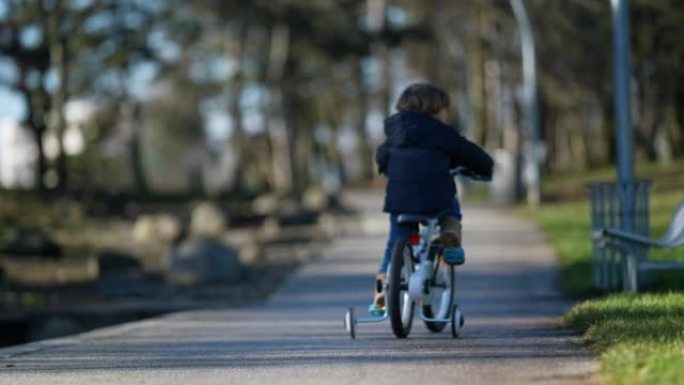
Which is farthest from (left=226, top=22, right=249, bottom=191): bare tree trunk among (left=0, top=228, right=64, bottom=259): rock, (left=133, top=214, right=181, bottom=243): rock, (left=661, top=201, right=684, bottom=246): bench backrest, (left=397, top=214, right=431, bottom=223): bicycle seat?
(left=397, top=214, right=431, bottom=223): bicycle seat

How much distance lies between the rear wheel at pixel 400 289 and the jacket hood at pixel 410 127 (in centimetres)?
66

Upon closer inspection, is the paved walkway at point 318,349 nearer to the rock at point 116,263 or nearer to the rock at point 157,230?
the rock at point 116,263

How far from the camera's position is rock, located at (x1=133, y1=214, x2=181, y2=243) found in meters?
34.2

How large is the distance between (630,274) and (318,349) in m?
→ 4.92

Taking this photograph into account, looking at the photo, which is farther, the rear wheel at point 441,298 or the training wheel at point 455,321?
the rear wheel at point 441,298

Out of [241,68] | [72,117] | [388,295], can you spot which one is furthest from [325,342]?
[72,117]

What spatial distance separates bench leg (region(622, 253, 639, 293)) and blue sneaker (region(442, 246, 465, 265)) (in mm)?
3793

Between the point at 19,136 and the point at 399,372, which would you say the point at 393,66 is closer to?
the point at 19,136

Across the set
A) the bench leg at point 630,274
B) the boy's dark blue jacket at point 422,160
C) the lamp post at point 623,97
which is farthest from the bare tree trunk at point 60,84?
the boy's dark blue jacket at point 422,160

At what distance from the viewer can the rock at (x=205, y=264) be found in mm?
22031

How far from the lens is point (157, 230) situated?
34.8m

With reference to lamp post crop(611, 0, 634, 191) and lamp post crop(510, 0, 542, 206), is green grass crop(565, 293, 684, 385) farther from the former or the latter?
lamp post crop(510, 0, 542, 206)

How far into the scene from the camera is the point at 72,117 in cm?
6606

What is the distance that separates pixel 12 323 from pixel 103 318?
1515mm
